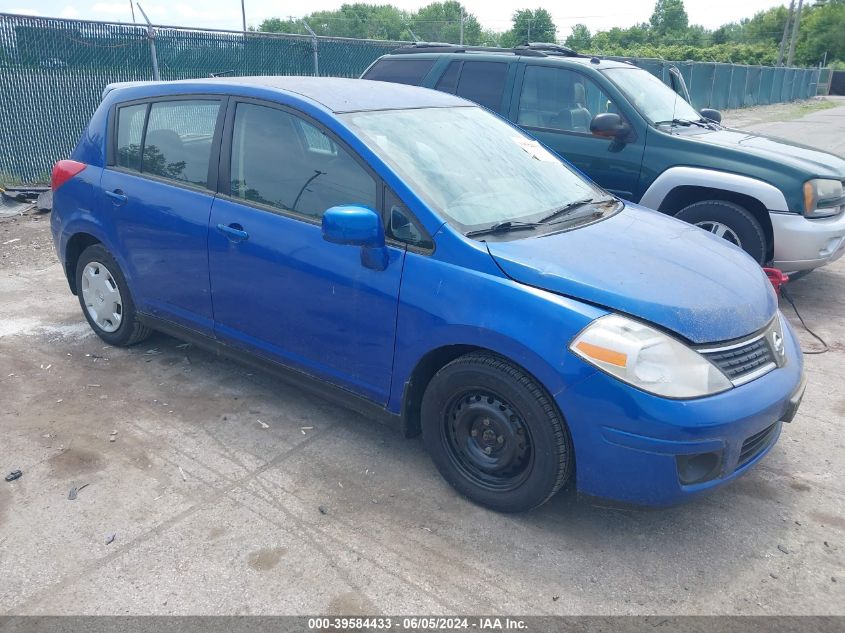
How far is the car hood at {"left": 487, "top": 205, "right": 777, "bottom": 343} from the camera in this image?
9.27 ft

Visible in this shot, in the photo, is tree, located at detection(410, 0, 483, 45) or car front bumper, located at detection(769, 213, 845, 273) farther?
tree, located at detection(410, 0, 483, 45)

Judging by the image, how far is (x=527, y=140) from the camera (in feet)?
13.8

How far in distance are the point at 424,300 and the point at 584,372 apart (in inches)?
30.6

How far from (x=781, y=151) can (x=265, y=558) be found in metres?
5.44

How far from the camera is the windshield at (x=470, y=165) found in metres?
3.32

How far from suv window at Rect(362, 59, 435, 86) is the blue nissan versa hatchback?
11.2ft

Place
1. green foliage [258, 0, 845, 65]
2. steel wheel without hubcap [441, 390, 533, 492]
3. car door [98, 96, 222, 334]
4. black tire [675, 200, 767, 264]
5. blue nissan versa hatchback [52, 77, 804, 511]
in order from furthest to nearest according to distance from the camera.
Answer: green foliage [258, 0, 845, 65] < black tire [675, 200, 767, 264] < car door [98, 96, 222, 334] < steel wheel without hubcap [441, 390, 533, 492] < blue nissan versa hatchback [52, 77, 804, 511]

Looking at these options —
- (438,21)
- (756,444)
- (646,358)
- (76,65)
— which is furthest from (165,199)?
(438,21)

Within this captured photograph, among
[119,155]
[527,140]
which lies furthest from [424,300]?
[119,155]

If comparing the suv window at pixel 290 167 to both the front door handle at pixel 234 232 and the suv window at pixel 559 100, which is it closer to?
the front door handle at pixel 234 232

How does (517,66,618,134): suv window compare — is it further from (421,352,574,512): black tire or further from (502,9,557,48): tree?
(502,9,557,48): tree

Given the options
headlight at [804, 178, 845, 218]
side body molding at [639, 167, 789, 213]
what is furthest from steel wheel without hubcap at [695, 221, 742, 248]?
headlight at [804, 178, 845, 218]

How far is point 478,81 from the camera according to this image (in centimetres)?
711

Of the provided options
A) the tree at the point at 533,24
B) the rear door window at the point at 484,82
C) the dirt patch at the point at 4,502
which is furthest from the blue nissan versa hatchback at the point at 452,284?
the tree at the point at 533,24
